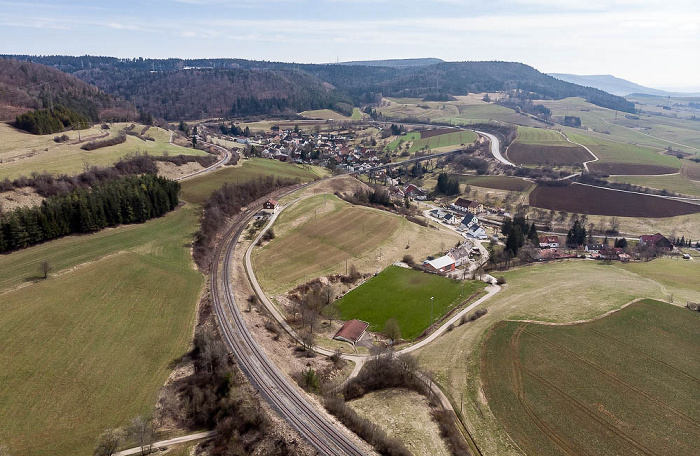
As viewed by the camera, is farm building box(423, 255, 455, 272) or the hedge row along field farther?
the hedge row along field

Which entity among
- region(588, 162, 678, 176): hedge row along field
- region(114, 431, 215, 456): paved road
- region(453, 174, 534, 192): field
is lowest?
region(114, 431, 215, 456): paved road

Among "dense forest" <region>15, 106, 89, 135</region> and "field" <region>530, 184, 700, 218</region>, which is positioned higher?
"dense forest" <region>15, 106, 89, 135</region>

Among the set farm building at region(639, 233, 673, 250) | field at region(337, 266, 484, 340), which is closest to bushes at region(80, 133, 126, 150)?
field at region(337, 266, 484, 340)

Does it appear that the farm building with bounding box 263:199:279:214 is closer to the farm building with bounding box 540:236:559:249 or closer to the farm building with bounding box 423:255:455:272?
the farm building with bounding box 423:255:455:272

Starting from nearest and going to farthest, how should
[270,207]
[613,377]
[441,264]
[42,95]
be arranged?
1. [613,377]
2. [441,264]
3. [270,207]
4. [42,95]

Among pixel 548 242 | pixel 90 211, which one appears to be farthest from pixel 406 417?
pixel 548 242

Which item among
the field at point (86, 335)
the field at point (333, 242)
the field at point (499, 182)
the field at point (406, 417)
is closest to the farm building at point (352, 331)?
the field at point (406, 417)

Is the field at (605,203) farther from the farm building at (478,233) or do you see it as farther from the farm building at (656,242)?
the farm building at (478,233)

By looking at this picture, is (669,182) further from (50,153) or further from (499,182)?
(50,153)
